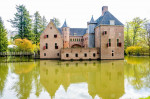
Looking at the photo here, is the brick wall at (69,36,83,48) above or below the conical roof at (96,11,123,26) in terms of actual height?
below

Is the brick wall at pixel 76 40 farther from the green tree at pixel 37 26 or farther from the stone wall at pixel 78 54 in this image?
the stone wall at pixel 78 54

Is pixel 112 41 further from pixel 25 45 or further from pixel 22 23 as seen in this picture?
pixel 22 23

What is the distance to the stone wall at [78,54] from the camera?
80.6 feet

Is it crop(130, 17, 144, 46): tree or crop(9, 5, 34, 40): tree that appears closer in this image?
crop(9, 5, 34, 40): tree

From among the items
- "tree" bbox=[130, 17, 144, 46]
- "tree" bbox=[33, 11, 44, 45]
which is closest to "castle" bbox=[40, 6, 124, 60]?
"tree" bbox=[33, 11, 44, 45]

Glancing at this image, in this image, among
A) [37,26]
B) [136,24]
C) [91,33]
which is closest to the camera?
[91,33]

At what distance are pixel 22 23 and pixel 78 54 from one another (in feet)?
64.1

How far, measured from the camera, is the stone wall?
24.6 m

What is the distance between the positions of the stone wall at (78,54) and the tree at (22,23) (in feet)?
46.9

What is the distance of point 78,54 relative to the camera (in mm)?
24891

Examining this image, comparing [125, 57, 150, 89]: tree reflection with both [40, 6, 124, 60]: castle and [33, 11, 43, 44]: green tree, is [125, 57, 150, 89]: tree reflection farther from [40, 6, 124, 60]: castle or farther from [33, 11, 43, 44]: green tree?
[33, 11, 43, 44]: green tree

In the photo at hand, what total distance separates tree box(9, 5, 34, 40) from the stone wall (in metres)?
14.3

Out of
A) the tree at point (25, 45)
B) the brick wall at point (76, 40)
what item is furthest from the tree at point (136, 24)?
the tree at point (25, 45)

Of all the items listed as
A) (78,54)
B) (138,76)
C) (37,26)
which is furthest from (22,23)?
(138,76)
